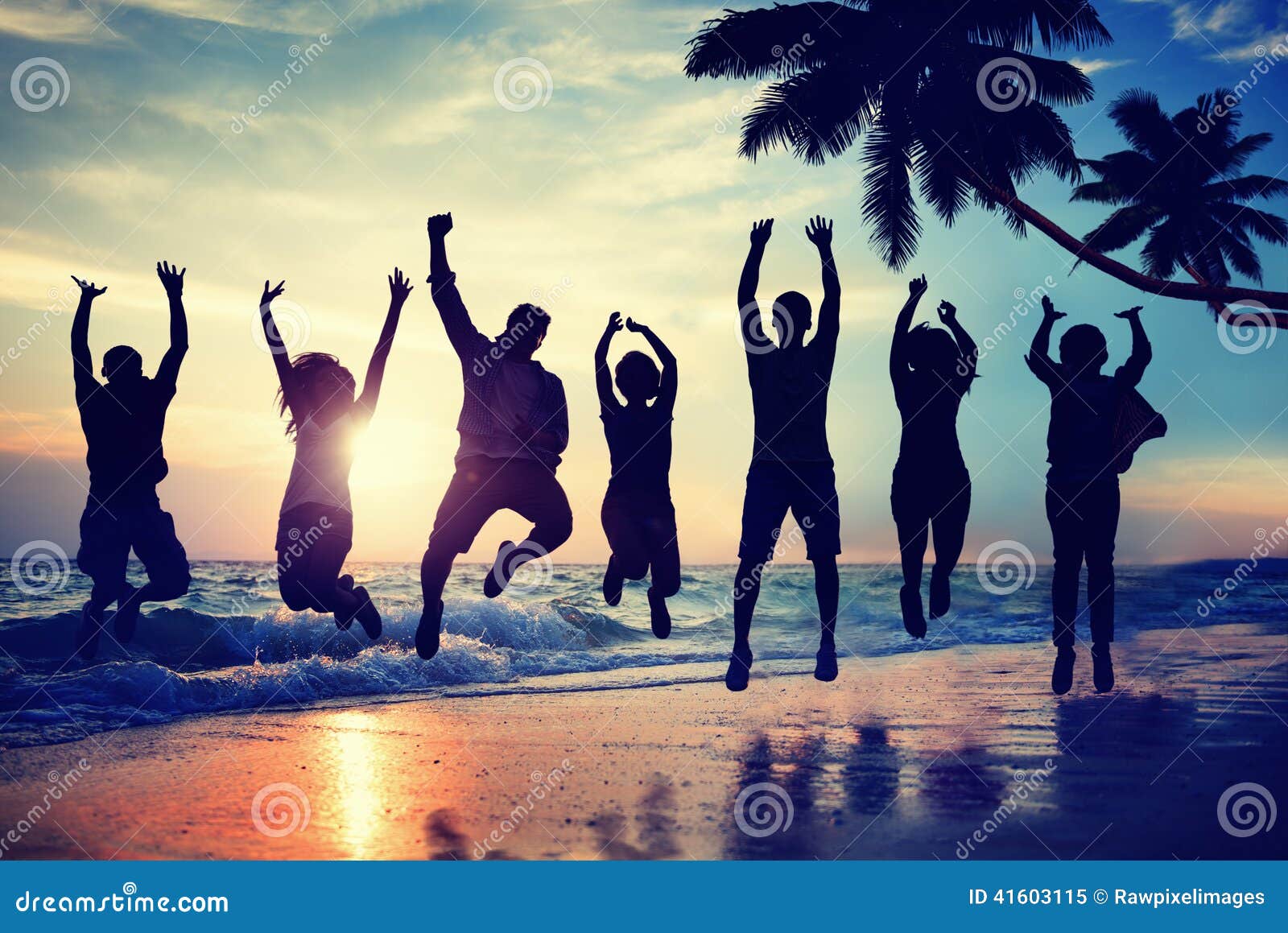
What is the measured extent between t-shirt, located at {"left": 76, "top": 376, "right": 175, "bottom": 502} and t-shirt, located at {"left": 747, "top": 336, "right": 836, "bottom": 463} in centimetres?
493

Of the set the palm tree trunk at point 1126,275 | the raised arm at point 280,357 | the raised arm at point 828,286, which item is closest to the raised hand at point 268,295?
the raised arm at point 280,357

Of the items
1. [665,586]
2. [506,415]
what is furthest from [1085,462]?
[506,415]

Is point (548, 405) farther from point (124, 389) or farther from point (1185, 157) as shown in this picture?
point (1185, 157)

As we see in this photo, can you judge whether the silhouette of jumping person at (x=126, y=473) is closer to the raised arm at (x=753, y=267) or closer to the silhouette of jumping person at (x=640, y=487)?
the silhouette of jumping person at (x=640, y=487)

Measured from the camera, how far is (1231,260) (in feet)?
97.7

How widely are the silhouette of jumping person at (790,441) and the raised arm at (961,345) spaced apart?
991 mm

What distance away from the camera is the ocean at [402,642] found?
9.36m

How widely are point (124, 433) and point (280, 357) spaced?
1628mm

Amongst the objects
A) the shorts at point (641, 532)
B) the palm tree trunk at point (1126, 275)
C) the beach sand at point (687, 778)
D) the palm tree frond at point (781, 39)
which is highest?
the palm tree frond at point (781, 39)

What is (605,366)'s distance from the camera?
7.95m

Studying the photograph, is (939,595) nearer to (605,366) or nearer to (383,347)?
(605,366)

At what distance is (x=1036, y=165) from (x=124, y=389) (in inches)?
471

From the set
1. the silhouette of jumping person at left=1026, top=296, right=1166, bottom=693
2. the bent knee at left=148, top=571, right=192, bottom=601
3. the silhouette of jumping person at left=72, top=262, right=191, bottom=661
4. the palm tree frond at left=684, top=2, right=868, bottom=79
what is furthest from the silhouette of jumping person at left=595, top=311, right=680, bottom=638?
the palm tree frond at left=684, top=2, right=868, bottom=79

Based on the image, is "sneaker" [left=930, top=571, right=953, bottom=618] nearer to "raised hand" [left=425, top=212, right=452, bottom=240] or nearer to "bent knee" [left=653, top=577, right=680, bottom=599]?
"bent knee" [left=653, top=577, right=680, bottom=599]
